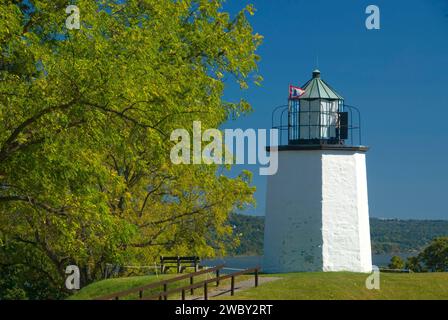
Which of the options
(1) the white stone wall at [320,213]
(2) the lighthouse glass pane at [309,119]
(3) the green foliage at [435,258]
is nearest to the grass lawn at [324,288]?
(1) the white stone wall at [320,213]

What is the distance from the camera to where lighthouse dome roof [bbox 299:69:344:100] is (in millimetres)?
32875

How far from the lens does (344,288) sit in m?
24.8

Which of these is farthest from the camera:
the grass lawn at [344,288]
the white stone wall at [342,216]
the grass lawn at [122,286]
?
the white stone wall at [342,216]

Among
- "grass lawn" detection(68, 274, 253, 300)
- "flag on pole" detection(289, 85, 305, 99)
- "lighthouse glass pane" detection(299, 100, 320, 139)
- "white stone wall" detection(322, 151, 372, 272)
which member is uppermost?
"flag on pole" detection(289, 85, 305, 99)

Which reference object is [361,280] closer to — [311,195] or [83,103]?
[311,195]

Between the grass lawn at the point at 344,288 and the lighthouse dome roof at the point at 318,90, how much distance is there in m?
7.47

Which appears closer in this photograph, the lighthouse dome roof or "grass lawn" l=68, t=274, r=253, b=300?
"grass lawn" l=68, t=274, r=253, b=300

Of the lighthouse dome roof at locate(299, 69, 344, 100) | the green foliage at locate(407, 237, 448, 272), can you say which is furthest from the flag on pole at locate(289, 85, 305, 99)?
the green foliage at locate(407, 237, 448, 272)

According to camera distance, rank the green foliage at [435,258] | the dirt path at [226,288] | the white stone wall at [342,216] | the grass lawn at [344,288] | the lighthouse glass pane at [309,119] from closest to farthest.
Answer: the dirt path at [226,288] < the grass lawn at [344,288] < the white stone wall at [342,216] < the lighthouse glass pane at [309,119] < the green foliage at [435,258]

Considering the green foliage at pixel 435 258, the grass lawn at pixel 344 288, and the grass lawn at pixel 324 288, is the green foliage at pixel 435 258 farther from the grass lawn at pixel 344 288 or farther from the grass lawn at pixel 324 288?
the grass lawn at pixel 324 288

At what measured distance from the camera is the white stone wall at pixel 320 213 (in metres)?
30.5

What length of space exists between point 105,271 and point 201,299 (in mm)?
12099

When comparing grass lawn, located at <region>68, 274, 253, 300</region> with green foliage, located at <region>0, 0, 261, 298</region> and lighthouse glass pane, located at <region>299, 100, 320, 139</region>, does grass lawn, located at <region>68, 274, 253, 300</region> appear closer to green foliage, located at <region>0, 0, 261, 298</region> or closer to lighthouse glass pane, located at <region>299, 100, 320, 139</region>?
green foliage, located at <region>0, 0, 261, 298</region>
